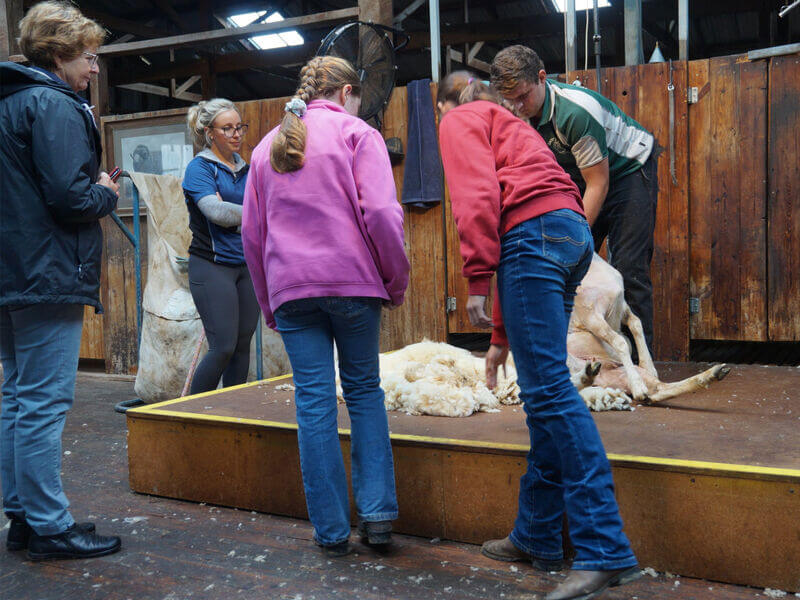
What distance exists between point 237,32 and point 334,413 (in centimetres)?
482

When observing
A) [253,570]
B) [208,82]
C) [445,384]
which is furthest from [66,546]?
[208,82]

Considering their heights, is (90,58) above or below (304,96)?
above

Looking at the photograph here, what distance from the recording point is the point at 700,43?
11.1 metres

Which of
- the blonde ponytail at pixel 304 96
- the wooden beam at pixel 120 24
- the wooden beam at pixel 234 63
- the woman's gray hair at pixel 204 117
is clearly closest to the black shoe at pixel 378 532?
the blonde ponytail at pixel 304 96

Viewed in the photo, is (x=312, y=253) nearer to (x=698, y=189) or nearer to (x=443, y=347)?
(x=443, y=347)

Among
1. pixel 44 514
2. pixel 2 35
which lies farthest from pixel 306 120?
pixel 2 35

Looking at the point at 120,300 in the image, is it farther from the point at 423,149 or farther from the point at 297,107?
the point at 297,107

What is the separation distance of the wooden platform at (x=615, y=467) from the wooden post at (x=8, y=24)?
5199 mm

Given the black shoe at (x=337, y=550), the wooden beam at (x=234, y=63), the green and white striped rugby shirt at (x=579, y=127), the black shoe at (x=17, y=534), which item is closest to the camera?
the black shoe at (x=337, y=550)

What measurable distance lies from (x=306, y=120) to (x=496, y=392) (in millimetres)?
1533

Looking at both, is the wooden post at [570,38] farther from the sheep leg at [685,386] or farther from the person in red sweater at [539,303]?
the person in red sweater at [539,303]

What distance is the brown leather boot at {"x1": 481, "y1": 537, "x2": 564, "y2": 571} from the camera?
2.10 meters

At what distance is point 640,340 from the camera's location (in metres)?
3.28

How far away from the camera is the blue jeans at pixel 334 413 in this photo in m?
2.24
